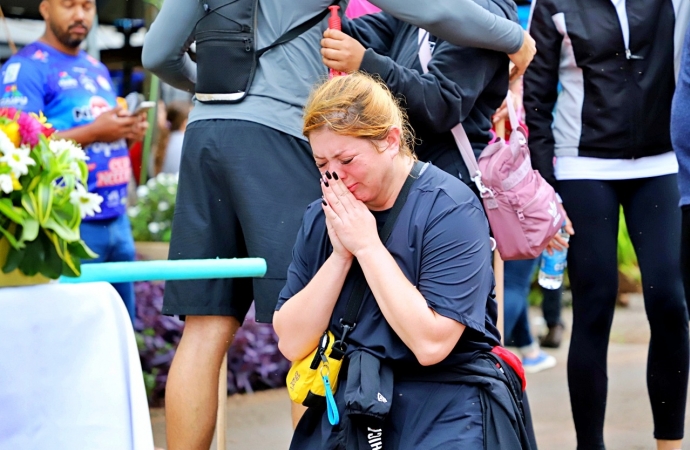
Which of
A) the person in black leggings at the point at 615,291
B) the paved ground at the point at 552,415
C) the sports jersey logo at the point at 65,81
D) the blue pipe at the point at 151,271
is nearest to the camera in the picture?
the blue pipe at the point at 151,271

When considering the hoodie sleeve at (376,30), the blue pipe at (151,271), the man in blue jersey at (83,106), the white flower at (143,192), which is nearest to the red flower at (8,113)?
the blue pipe at (151,271)

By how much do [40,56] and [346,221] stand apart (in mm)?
2506

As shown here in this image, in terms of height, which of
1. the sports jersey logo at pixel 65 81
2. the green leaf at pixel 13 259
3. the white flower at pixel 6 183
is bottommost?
the sports jersey logo at pixel 65 81

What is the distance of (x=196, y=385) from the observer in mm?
3100

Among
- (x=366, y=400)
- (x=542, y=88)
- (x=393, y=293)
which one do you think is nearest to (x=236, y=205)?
(x=393, y=293)

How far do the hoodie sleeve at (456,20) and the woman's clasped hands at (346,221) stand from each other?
0.73m

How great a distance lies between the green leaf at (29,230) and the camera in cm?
202

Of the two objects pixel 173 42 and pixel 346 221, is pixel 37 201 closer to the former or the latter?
pixel 346 221

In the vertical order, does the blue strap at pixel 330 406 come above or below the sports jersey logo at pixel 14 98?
above

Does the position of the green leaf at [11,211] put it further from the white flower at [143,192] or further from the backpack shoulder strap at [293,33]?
the white flower at [143,192]

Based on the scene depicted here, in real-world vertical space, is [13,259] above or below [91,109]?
above

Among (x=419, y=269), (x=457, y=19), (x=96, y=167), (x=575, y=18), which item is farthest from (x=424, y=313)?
(x=96, y=167)

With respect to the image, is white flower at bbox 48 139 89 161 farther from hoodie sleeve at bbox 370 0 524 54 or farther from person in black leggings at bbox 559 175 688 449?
person in black leggings at bbox 559 175 688 449

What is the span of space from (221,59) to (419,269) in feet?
3.21
